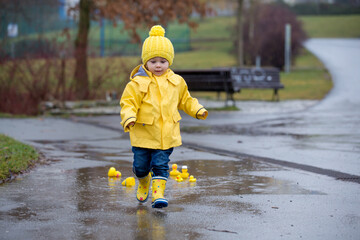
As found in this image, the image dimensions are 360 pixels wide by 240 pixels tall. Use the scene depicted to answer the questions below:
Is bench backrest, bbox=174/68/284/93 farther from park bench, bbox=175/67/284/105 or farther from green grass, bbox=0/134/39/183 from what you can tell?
green grass, bbox=0/134/39/183

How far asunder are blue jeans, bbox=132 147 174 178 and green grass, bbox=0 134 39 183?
202cm

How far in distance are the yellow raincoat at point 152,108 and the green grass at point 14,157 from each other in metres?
2.19

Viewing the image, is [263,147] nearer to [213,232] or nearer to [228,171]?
[228,171]

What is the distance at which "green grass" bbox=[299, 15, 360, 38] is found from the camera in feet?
214

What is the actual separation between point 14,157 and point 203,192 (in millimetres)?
3055

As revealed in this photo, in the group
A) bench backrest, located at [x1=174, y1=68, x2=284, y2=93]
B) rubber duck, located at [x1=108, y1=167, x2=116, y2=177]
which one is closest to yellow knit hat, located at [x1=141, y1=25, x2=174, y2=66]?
rubber duck, located at [x1=108, y1=167, x2=116, y2=177]

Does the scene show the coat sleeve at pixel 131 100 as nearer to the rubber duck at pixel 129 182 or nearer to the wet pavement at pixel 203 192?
the wet pavement at pixel 203 192

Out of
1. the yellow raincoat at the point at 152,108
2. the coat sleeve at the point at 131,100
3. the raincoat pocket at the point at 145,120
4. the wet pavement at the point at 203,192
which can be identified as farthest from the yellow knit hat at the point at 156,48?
the wet pavement at the point at 203,192

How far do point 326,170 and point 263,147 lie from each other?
97.7 inches

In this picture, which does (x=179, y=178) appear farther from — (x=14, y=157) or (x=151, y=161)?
(x=14, y=157)

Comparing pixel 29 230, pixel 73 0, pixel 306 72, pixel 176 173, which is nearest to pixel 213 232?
pixel 29 230

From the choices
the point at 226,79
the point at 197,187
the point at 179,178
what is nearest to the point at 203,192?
the point at 197,187

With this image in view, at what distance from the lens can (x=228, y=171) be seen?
816 centimetres

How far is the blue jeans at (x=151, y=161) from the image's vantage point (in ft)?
19.8
